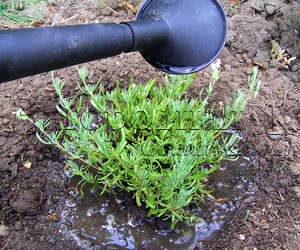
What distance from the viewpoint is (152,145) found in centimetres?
155

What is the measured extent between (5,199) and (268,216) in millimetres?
1094

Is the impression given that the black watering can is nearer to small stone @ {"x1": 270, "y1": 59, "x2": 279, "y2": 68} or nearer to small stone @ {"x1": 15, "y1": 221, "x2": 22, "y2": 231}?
small stone @ {"x1": 15, "y1": 221, "x2": 22, "y2": 231}

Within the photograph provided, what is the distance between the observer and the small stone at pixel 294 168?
5.81 feet

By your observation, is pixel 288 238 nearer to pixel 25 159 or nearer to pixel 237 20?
pixel 25 159

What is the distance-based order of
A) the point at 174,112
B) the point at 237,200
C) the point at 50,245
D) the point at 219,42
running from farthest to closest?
the point at 237,200 → the point at 174,112 → the point at 50,245 → the point at 219,42

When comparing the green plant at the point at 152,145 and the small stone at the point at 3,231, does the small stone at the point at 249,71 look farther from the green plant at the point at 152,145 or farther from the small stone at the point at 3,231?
the small stone at the point at 3,231

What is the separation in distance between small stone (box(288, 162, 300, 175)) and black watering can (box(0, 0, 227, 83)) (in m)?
0.78

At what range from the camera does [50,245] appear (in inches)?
57.9

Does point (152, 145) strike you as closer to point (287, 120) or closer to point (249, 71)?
point (287, 120)

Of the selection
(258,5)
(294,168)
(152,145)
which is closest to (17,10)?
(152,145)

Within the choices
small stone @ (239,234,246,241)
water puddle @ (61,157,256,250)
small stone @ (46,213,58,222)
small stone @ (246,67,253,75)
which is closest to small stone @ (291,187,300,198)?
water puddle @ (61,157,256,250)

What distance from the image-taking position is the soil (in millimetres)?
1534

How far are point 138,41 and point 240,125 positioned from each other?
1.02m

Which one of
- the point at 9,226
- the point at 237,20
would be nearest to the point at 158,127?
the point at 9,226
